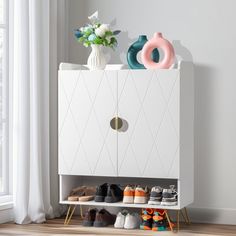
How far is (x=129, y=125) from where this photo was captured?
427 centimetres

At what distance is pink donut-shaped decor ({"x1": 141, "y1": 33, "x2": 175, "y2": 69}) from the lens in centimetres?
429

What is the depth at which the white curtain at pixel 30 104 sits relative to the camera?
4438 millimetres

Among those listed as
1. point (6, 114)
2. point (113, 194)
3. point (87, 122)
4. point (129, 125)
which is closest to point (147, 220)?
point (113, 194)

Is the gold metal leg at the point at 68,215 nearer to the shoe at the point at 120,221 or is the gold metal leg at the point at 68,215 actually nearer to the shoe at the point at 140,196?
the shoe at the point at 120,221

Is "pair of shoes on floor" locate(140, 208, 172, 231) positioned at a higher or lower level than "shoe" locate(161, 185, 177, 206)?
lower

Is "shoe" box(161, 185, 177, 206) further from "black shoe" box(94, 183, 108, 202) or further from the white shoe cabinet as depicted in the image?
"black shoe" box(94, 183, 108, 202)

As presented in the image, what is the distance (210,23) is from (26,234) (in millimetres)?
1989

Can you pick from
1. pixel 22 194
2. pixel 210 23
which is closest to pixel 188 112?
pixel 210 23

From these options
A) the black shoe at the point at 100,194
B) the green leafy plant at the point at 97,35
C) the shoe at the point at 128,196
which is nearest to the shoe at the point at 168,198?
the shoe at the point at 128,196

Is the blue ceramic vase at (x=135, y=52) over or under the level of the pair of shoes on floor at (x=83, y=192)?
over

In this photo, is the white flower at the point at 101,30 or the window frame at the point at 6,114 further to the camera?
the window frame at the point at 6,114

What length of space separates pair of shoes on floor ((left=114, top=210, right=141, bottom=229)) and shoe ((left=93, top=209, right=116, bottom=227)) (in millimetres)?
84

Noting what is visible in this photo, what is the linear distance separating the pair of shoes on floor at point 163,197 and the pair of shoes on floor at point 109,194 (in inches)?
10.1

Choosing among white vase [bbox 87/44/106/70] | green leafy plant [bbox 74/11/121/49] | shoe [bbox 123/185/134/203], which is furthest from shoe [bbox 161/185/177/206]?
green leafy plant [bbox 74/11/121/49]
